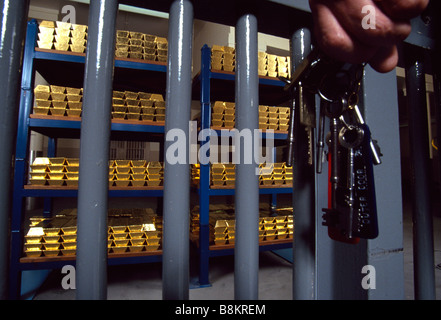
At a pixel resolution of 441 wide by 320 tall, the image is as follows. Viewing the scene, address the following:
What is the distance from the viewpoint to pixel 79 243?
38cm

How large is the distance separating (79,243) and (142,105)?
6.06 ft

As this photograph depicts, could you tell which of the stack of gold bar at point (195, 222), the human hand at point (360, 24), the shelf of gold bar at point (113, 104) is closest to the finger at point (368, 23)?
the human hand at point (360, 24)

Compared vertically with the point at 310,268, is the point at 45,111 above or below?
above

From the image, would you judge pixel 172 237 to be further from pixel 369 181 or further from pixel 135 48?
pixel 135 48

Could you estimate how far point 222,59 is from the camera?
2256 mm

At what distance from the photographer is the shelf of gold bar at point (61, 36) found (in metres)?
1.91

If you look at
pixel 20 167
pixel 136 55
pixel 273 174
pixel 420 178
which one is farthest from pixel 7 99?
pixel 273 174

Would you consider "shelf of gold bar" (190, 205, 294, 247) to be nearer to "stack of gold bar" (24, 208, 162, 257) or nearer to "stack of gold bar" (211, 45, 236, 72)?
"stack of gold bar" (24, 208, 162, 257)

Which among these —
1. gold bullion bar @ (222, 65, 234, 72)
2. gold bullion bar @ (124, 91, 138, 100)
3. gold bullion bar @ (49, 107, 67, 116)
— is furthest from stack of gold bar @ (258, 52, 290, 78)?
gold bullion bar @ (49, 107, 67, 116)

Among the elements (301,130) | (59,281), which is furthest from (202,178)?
(301,130)

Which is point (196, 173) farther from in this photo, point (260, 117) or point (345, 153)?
point (345, 153)

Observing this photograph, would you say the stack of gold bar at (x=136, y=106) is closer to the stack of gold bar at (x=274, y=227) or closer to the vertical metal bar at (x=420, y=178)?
the stack of gold bar at (x=274, y=227)
